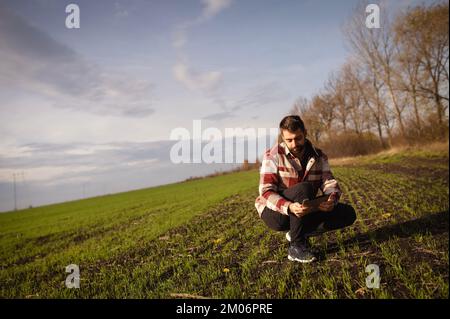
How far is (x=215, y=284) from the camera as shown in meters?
3.70

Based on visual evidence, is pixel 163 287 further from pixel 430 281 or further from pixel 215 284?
pixel 430 281

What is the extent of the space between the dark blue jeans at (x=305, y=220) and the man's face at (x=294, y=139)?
1.71 ft

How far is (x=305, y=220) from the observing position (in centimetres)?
389

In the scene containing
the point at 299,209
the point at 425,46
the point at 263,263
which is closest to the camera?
the point at 299,209

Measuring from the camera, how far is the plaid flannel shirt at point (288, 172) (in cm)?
393

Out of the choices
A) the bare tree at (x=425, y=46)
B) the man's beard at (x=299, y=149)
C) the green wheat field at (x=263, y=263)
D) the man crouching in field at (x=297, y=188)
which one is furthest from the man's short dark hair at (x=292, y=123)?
the bare tree at (x=425, y=46)

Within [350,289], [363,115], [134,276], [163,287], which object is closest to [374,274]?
[350,289]

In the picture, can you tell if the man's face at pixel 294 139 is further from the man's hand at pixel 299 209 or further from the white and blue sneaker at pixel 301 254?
the white and blue sneaker at pixel 301 254

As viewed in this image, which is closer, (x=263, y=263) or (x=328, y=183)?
(x=328, y=183)

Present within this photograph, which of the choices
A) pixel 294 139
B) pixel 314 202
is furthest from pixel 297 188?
pixel 294 139

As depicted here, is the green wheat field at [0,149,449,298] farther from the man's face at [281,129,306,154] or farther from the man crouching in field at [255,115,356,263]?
the man's face at [281,129,306,154]

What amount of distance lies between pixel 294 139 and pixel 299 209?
0.93 metres

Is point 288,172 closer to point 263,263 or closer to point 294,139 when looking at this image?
point 294,139
